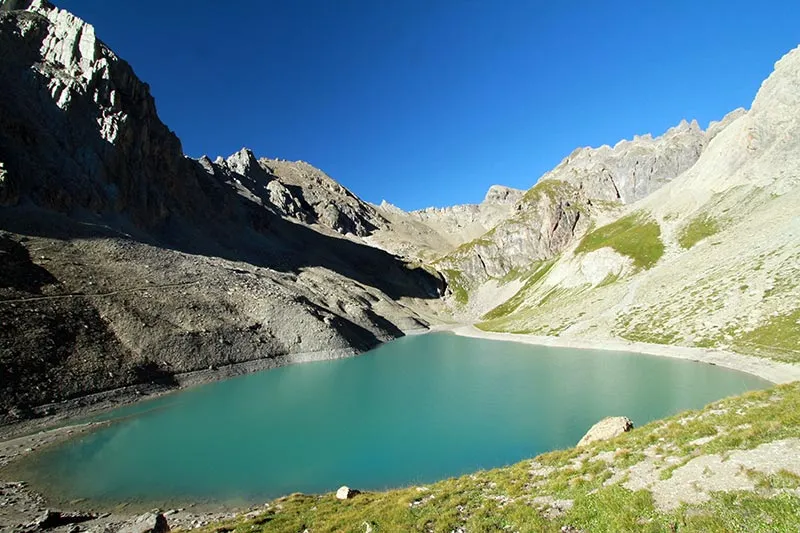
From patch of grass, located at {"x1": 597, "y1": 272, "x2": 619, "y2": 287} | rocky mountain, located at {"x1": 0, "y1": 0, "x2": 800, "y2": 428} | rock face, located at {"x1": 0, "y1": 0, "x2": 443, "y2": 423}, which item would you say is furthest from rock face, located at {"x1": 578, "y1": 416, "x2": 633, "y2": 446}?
patch of grass, located at {"x1": 597, "y1": 272, "x2": 619, "y2": 287}

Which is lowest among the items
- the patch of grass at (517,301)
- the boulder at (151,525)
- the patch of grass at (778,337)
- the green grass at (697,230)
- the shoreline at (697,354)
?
the shoreline at (697,354)

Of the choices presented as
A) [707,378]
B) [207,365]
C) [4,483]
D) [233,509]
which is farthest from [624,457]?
[207,365]

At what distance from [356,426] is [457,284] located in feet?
505

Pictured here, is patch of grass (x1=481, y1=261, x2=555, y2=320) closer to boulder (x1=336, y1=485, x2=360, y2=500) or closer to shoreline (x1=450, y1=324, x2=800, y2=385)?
shoreline (x1=450, y1=324, x2=800, y2=385)

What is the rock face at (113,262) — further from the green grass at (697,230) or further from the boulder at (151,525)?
the green grass at (697,230)

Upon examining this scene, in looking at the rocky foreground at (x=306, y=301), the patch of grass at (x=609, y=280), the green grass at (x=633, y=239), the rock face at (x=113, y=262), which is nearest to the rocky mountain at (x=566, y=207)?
the rocky foreground at (x=306, y=301)

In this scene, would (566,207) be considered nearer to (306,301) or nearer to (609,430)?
(306,301)

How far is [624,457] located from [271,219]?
171573 mm

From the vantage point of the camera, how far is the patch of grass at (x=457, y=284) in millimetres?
177625

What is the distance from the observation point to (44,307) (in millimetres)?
48000

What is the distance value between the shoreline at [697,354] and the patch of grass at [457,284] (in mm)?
91453

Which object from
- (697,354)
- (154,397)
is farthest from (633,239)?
(154,397)

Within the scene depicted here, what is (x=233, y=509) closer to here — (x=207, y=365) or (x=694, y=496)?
(x=694, y=496)

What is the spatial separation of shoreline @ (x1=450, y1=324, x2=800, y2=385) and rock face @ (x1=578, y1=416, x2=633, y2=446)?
70.4 ft
